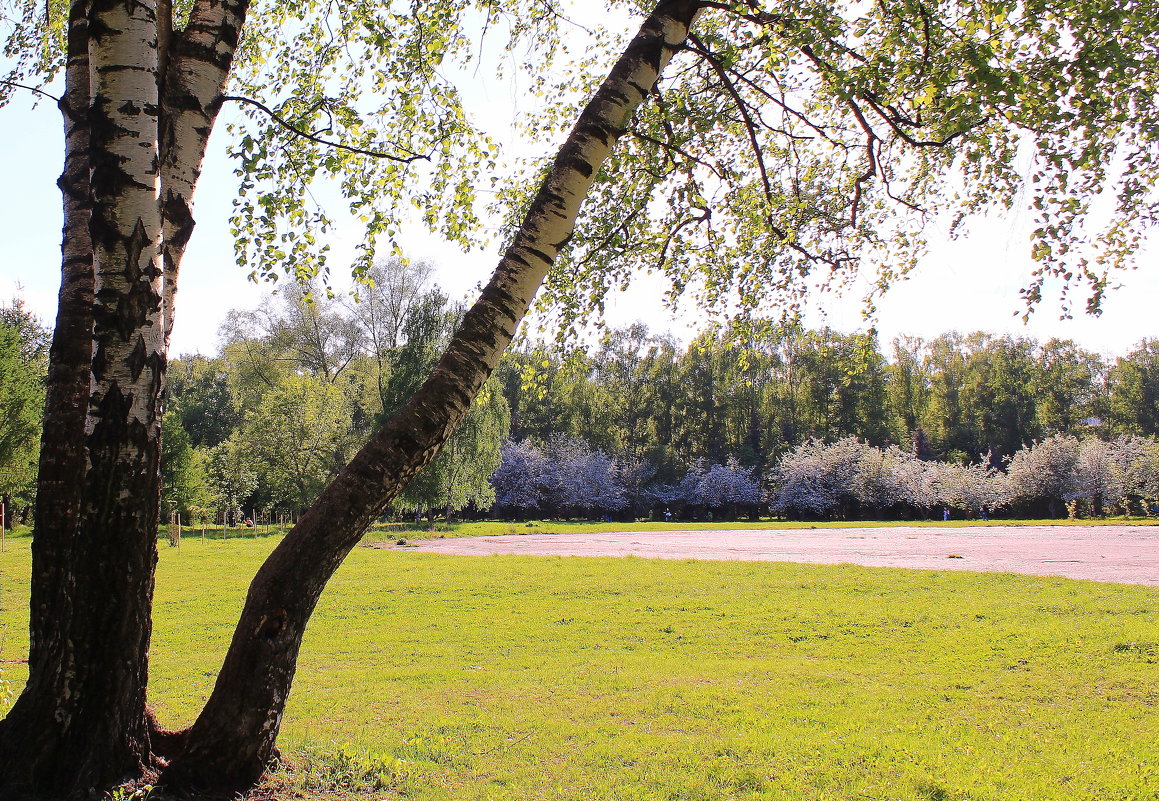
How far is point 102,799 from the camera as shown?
317 centimetres

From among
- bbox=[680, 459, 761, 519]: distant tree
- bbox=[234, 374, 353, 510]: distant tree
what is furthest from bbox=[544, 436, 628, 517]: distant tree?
bbox=[234, 374, 353, 510]: distant tree

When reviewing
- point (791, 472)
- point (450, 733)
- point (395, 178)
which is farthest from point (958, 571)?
point (791, 472)

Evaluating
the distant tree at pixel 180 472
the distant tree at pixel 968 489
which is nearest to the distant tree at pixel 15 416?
the distant tree at pixel 180 472

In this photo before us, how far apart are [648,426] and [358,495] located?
62.9m

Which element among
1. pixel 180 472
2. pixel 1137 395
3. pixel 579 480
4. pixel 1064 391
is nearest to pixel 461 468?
pixel 180 472

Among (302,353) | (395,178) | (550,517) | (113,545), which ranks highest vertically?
(302,353)

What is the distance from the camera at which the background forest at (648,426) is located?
38281mm

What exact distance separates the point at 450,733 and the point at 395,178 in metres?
4.39

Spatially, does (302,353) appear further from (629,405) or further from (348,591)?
(348,591)

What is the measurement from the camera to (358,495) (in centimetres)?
345

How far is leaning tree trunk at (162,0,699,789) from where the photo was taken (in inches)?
136

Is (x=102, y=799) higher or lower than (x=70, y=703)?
lower

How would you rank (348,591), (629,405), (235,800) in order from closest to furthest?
1. (235,800)
2. (348,591)
3. (629,405)

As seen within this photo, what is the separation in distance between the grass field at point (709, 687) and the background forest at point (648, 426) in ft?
54.0
